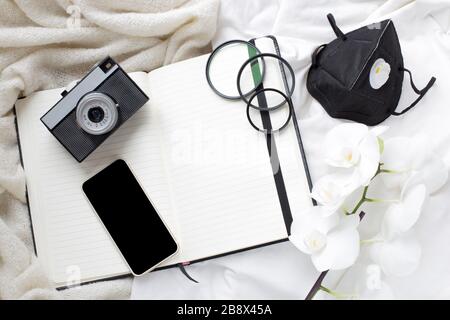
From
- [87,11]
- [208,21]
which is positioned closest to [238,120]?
[208,21]

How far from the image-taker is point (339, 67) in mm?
792

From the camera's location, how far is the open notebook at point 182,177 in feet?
2.61

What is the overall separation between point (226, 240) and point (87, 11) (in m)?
0.42

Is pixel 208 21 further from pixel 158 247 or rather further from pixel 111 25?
pixel 158 247

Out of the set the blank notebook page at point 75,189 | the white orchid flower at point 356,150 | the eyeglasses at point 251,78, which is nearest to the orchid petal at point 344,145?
the white orchid flower at point 356,150

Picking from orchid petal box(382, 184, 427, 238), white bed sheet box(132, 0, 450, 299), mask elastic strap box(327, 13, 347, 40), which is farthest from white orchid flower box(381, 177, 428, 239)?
mask elastic strap box(327, 13, 347, 40)

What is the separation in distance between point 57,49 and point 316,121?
0.44 m

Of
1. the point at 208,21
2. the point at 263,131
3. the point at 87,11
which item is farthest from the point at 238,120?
the point at 87,11

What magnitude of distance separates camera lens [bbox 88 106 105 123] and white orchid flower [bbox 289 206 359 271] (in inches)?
13.4

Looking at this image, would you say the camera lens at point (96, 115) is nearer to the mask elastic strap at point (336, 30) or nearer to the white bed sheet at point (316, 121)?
the white bed sheet at point (316, 121)

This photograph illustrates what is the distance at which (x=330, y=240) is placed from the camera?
0.67 meters

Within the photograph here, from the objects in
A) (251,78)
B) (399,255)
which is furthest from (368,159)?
(251,78)
